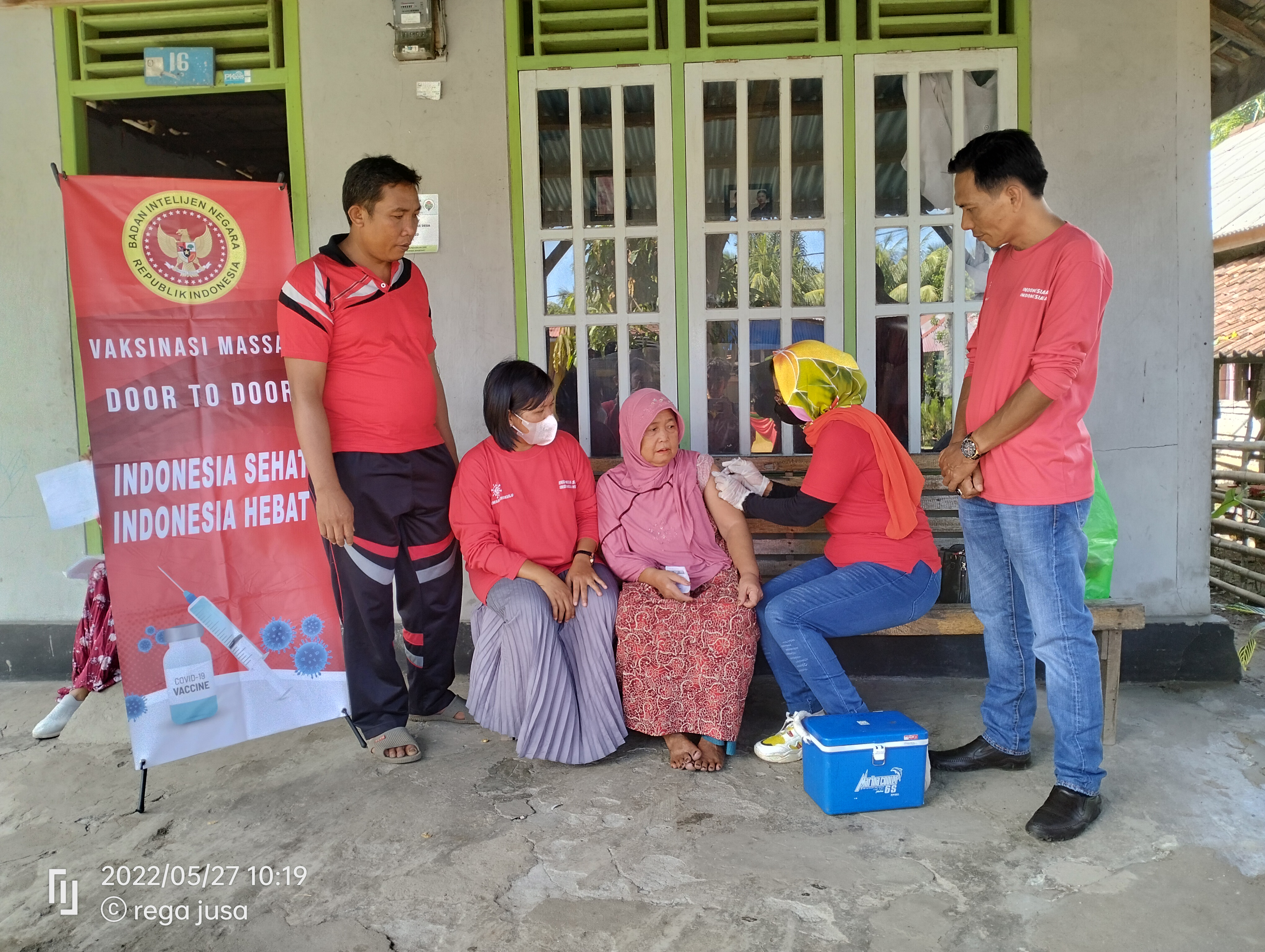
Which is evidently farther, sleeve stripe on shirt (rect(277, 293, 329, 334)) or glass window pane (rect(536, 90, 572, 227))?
glass window pane (rect(536, 90, 572, 227))

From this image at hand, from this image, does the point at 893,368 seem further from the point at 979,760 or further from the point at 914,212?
the point at 979,760

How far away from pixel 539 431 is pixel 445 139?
1.57 meters

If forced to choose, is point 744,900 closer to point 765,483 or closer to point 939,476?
point 765,483

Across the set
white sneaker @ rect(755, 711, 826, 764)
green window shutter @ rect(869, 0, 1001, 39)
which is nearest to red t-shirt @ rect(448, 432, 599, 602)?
white sneaker @ rect(755, 711, 826, 764)

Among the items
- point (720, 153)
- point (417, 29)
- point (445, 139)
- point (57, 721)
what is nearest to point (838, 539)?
point (720, 153)

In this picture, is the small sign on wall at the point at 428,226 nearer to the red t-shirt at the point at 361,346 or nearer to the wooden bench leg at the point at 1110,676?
the red t-shirt at the point at 361,346

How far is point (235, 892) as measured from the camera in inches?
87.4

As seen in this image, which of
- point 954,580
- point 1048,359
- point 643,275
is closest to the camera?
point 1048,359

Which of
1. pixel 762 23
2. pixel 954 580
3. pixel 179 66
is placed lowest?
pixel 954 580

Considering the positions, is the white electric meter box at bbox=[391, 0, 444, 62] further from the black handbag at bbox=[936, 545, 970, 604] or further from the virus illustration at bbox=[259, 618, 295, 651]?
the black handbag at bbox=[936, 545, 970, 604]

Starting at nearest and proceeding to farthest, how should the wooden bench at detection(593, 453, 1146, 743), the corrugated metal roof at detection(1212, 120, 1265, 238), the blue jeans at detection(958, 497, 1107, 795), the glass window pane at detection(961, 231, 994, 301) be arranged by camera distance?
the blue jeans at detection(958, 497, 1107, 795) → the wooden bench at detection(593, 453, 1146, 743) → the glass window pane at detection(961, 231, 994, 301) → the corrugated metal roof at detection(1212, 120, 1265, 238)

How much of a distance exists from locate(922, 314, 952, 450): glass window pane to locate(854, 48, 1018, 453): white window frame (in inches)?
0.7

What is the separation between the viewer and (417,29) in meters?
3.58

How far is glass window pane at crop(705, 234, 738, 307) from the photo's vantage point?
12.5 feet
